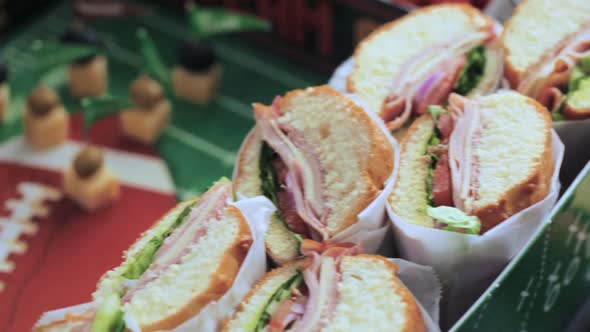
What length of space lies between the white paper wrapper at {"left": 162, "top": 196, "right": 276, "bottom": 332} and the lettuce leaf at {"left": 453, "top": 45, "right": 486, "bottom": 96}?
657 mm

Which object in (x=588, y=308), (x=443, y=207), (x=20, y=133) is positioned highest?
(x=443, y=207)

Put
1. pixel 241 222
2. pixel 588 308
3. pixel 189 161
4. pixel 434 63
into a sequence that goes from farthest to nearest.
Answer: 1. pixel 189 161
2. pixel 434 63
3. pixel 588 308
4. pixel 241 222

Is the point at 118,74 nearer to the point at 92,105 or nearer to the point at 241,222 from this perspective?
the point at 92,105

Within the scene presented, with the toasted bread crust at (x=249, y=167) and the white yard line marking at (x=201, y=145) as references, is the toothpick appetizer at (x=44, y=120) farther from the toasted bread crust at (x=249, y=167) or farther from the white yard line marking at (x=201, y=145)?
the toasted bread crust at (x=249, y=167)

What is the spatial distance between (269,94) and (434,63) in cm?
138

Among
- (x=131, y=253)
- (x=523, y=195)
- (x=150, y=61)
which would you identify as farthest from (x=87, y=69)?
(x=523, y=195)

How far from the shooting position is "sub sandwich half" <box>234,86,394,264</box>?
149 centimetres

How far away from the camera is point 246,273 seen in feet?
4.55

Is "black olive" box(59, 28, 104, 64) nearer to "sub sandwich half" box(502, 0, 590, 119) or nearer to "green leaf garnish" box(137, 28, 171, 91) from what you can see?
"green leaf garnish" box(137, 28, 171, 91)

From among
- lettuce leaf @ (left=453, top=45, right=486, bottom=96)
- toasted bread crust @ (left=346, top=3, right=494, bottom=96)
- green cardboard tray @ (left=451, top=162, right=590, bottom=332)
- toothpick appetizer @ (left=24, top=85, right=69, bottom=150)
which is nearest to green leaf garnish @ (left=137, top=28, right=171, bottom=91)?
toothpick appetizer @ (left=24, top=85, right=69, bottom=150)

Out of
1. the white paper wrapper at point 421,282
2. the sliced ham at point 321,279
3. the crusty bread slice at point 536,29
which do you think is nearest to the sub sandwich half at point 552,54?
the crusty bread slice at point 536,29

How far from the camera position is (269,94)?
3.21 meters

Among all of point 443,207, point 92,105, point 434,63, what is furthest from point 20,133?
point 443,207

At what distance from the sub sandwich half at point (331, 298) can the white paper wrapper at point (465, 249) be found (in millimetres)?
127
